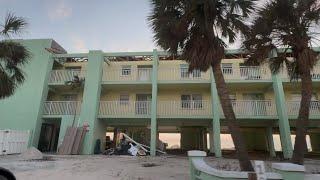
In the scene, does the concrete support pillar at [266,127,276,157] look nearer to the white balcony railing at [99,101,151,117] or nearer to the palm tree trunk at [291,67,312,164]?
the white balcony railing at [99,101,151,117]

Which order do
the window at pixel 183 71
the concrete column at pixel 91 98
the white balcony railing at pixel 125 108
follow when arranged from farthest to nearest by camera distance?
the window at pixel 183 71 < the white balcony railing at pixel 125 108 < the concrete column at pixel 91 98

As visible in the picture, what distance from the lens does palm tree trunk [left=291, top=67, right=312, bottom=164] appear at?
9.13 meters

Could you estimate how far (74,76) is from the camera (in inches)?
835

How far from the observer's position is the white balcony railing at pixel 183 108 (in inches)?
793

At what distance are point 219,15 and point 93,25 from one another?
760 cm

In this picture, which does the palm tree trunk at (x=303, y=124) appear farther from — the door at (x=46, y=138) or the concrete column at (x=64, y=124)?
the door at (x=46, y=138)

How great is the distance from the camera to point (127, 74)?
22312mm

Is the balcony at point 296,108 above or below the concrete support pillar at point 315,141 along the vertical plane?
above

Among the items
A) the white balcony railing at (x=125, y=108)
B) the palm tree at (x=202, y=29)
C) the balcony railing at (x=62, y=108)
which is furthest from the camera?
the balcony railing at (x=62, y=108)

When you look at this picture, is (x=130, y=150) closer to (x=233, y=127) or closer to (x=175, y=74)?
(x=175, y=74)

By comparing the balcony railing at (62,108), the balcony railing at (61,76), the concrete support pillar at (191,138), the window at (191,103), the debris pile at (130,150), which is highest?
the balcony railing at (61,76)

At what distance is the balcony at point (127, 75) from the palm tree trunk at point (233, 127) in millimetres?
11287

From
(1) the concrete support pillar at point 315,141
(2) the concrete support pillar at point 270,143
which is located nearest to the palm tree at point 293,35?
(2) the concrete support pillar at point 270,143

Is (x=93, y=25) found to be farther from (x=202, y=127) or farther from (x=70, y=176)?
(x=202, y=127)
